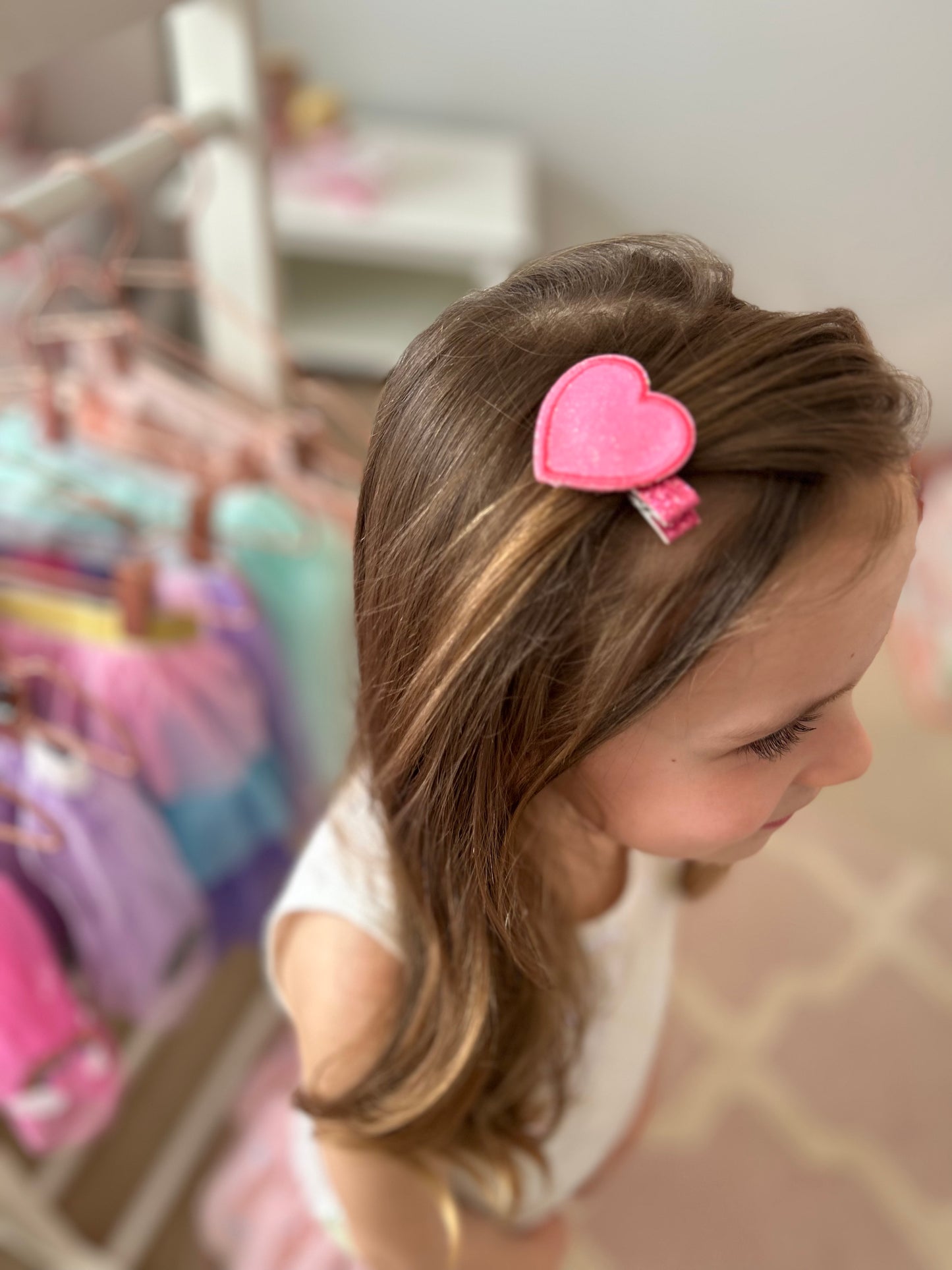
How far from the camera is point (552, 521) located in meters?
0.34

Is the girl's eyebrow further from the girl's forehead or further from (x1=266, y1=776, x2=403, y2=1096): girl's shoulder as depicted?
(x1=266, y1=776, x2=403, y2=1096): girl's shoulder

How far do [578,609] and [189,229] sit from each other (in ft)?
2.40

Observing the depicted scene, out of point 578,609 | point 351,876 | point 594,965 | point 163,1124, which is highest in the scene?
point 578,609

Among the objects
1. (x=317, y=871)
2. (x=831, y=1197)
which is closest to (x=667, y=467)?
(x=317, y=871)

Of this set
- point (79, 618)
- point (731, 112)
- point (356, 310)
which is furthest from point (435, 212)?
point (79, 618)

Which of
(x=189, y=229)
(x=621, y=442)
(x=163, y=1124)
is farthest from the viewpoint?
(x=163, y=1124)

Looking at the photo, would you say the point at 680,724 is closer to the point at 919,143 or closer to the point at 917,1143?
the point at 917,1143

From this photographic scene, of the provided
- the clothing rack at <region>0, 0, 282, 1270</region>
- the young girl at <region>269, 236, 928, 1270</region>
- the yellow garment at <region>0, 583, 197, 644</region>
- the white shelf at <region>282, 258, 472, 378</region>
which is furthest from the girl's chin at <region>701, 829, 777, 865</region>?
the white shelf at <region>282, 258, 472, 378</region>

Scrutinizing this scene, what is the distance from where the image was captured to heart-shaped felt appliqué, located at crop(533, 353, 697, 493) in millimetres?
332

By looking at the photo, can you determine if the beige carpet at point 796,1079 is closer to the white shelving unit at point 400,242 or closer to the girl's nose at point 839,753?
the girl's nose at point 839,753

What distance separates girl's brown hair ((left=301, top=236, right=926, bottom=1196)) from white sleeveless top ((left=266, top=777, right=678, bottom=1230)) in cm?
9

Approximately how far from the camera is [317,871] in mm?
557

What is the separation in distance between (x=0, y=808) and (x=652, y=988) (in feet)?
1.52

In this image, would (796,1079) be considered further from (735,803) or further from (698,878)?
(735,803)
